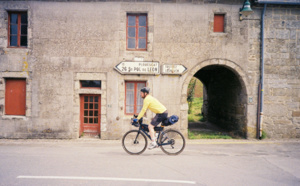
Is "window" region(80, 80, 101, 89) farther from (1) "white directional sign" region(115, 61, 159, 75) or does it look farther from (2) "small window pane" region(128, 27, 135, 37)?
(2) "small window pane" region(128, 27, 135, 37)

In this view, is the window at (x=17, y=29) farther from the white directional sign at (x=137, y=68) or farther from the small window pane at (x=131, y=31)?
the small window pane at (x=131, y=31)

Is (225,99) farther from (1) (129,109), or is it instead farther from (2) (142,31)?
(2) (142,31)

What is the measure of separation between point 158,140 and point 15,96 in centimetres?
661

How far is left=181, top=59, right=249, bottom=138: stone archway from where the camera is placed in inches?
344

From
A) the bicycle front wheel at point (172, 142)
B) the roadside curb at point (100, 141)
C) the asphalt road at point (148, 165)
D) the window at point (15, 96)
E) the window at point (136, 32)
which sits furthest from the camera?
the window at point (136, 32)

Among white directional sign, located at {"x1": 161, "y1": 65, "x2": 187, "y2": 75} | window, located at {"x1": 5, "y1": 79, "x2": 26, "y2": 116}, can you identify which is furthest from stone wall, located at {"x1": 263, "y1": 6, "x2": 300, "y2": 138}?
window, located at {"x1": 5, "y1": 79, "x2": 26, "y2": 116}

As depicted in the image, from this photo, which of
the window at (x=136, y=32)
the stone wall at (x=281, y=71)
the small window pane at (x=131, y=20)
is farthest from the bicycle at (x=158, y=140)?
the stone wall at (x=281, y=71)

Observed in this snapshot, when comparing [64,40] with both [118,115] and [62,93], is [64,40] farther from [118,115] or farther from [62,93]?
[118,115]

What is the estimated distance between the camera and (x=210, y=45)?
8680 mm

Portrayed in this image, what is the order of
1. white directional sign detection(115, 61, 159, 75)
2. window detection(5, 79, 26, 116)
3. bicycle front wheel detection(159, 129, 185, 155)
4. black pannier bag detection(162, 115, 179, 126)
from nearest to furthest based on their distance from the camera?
black pannier bag detection(162, 115, 179, 126)
bicycle front wheel detection(159, 129, 185, 155)
white directional sign detection(115, 61, 159, 75)
window detection(5, 79, 26, 116)

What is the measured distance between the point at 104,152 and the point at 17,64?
5.51m

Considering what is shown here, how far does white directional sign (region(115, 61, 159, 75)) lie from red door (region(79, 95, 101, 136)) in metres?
1.57

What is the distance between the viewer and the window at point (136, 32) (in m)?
8.78

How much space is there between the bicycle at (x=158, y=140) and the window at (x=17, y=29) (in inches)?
252
